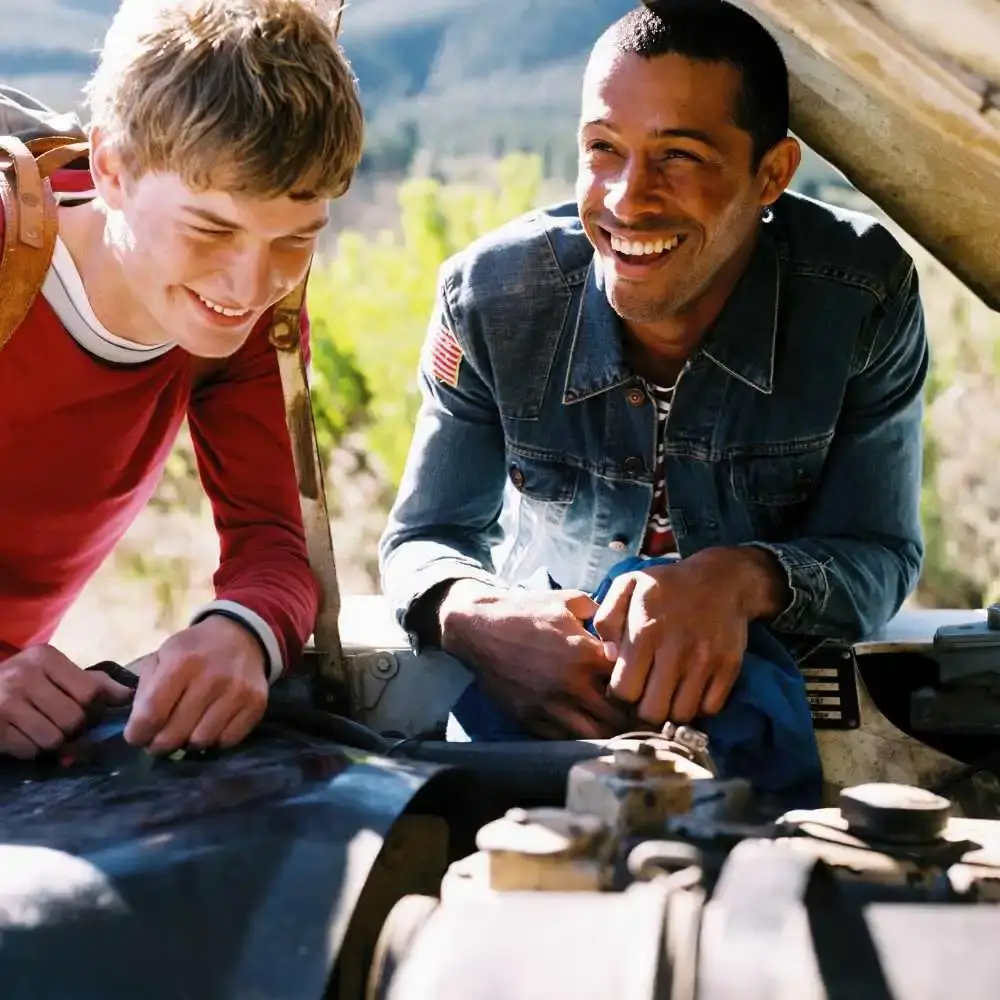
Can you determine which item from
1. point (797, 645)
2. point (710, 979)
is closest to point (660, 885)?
point (710, 979)

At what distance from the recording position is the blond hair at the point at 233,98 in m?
1.55

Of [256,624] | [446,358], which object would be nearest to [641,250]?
[446,358]

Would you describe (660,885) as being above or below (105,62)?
below

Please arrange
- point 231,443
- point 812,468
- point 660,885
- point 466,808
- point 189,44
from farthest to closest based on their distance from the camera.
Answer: point 812,468
point 231,443
point 189,44
point 466,808
point 660,885

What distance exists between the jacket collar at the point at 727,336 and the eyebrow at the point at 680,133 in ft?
0.74

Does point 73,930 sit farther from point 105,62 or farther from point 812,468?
point 812,468

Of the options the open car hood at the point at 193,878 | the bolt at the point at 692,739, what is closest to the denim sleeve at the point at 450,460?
the bolt at the point at 692,739

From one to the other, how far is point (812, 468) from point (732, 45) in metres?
0.58

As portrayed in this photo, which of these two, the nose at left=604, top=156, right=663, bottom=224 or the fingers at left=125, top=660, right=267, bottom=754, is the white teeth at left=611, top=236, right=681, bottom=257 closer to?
the nose at left=604, top=156, right=663, bottom=224

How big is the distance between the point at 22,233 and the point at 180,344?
209 millimetres

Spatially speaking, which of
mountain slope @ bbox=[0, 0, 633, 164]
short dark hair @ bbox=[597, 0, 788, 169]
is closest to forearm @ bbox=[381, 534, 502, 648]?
short dark hair @ bbox=[597, 0, 788, 169]

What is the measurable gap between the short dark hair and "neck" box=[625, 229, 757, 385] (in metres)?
0.18

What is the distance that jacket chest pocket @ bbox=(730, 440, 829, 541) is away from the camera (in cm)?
209

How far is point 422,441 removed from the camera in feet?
7.22
